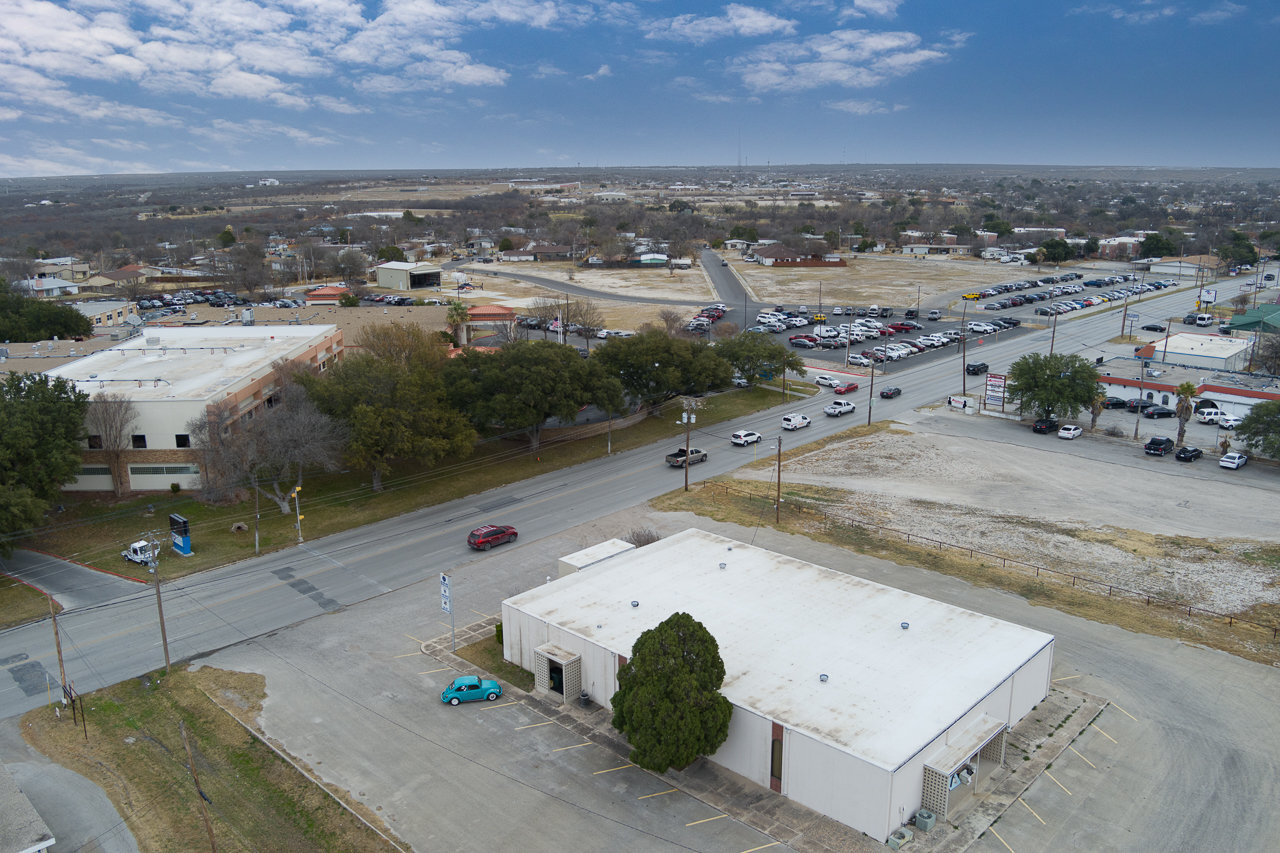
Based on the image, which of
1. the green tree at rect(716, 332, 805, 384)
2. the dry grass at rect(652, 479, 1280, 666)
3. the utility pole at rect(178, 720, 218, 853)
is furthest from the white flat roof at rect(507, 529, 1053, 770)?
the green tree at rect(716, 332, 805, 384)

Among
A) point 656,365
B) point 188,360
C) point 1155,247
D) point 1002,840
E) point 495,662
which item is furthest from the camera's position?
point 1155,247

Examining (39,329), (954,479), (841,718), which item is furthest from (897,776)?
(39,329)

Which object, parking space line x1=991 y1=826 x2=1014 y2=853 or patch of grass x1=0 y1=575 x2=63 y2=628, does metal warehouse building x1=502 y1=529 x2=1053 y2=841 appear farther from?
patch of grass x1=0 y1=575 x2=63 y2=628

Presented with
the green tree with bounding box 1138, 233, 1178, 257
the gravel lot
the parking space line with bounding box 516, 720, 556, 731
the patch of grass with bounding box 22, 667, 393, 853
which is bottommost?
the patch of grass with bounding box 22, 667, 393, 853

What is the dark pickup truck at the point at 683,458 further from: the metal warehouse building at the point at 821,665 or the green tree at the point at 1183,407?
the green tree at the point at 1183,407

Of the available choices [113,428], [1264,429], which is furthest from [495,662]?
[1264,429]

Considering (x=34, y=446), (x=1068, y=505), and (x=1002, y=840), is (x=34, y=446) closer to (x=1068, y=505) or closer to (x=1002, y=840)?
(x=1002, y=840)

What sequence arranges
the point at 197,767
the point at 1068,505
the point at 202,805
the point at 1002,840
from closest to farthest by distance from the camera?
the point at 1002,840
the point at 202,805
the point at 197,767
the point at 1068,505
